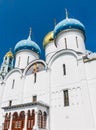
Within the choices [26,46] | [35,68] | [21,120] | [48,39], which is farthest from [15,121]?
[48,39]

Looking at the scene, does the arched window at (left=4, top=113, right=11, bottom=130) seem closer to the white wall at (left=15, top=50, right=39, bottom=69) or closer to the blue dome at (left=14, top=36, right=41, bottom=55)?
the white wall at (left=15, top=50, right=39, bottom=69)

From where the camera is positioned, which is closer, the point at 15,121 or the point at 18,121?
the point at 18,121

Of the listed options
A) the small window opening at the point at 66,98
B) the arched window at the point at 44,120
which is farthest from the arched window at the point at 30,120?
the small window opening at the point at 66,98

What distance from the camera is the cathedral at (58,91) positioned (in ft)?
37.3

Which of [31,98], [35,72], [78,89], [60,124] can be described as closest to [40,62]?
[35,72]

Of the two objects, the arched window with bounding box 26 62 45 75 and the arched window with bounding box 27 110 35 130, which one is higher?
the arched window with bounding box 26 62 45 75

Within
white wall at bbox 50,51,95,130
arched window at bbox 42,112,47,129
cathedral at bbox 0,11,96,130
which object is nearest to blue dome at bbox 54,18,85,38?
cathedral at bbox 0,11,96,130

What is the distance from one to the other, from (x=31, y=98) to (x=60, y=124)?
3.59 m

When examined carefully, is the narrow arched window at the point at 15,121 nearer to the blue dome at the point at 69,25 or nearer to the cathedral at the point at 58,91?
the cathedral at the point at 58,91

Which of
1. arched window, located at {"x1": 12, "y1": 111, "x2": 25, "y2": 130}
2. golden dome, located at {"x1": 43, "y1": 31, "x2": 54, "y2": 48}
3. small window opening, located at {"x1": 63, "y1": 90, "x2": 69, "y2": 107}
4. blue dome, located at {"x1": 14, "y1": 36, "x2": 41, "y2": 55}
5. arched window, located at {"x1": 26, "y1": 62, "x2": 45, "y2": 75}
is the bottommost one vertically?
arched window, located at {"x1": 12, "y1": 111, "x2": 25, "y2": 130}

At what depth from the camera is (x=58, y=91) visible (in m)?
13.0

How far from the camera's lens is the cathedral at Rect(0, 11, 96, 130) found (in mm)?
11367

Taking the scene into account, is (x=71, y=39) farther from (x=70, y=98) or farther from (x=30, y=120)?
(x=30, y=120)

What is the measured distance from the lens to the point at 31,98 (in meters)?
14.0
